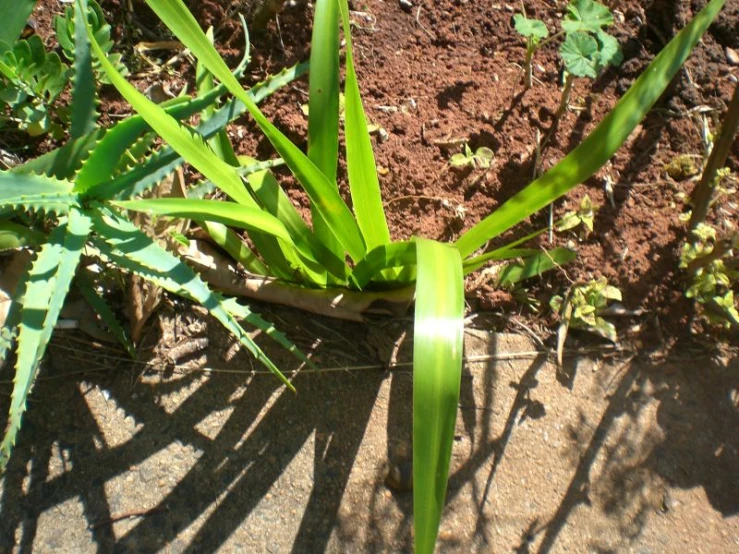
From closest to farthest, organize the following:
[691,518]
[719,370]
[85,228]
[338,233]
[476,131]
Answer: [85,228] < [338,233] < [691,518] < [719,370] < [476,131]

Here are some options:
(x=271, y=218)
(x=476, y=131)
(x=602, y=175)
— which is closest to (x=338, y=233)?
(x=271, y=218)

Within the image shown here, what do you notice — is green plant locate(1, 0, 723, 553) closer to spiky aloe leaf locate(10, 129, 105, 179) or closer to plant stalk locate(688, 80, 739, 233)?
spiky aloe leaf locate(10, 129, 105, 179)

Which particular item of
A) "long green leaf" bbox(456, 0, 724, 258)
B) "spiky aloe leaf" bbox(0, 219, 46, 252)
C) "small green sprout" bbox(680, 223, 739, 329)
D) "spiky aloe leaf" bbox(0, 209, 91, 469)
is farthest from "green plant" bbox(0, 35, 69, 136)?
"small green sprout" bbox(680, 223, 739, 329)

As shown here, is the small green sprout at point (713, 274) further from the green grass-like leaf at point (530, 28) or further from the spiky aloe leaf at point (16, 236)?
the spiky aloe leaf at point (16, 236)

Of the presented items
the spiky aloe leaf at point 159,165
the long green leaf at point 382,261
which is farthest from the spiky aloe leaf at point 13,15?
the long green leaf at point 382,261

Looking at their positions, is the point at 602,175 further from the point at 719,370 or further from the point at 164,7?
the point at 164,7

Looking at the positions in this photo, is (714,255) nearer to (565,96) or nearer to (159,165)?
(565,96)
